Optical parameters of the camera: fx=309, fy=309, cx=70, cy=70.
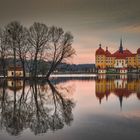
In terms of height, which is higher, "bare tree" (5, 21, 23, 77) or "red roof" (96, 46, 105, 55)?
"red roof" (96, 46, 105, 55)

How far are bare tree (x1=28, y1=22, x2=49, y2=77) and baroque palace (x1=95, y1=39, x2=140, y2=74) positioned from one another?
7298 centimetres

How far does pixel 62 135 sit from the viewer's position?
7.40 m

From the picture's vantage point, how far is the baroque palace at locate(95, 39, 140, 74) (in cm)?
11838

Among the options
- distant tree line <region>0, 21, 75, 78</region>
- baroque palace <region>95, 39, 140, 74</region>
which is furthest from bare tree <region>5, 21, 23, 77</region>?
baroque palace <region>95, 39, 140, 74</region>

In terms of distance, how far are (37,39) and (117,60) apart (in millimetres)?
80476

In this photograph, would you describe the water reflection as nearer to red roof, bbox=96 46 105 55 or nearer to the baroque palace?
the baroque palace

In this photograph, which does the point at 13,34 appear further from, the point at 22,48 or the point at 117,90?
the point at 117,90

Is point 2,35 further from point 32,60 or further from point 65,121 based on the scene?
point 65,121

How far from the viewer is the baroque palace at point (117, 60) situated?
388ft

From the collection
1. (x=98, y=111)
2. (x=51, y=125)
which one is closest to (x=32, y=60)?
(x=98, y=111)

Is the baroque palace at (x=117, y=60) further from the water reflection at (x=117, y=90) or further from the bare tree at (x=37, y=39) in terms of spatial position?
the water reflection at (x=117, y=90)

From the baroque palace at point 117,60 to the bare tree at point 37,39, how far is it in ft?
239

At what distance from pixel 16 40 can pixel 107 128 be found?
3616 centimetres

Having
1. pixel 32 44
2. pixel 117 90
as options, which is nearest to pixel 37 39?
pixel 32 44
